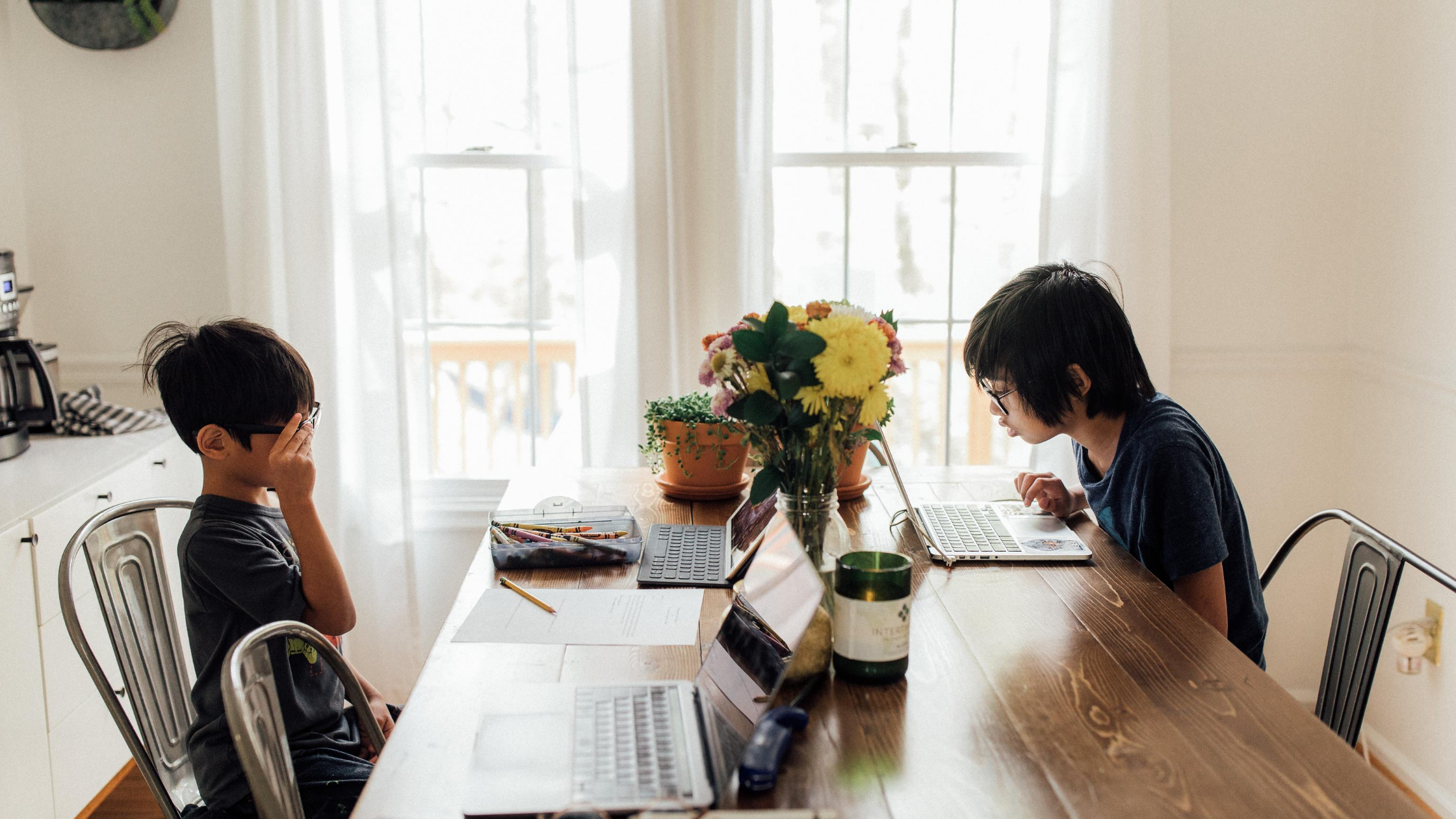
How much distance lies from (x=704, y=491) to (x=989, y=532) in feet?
1.73

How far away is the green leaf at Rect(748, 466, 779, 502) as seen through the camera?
133 cm

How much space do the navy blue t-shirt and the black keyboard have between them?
633 millimetres

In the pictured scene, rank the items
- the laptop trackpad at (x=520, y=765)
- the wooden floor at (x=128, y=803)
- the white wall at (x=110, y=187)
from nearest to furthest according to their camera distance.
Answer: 1. the laptop trackpad at (x=520, y=765)
2. the wooden floor at (x=128, y=803)
3. the white wall at (x=110, y=187)

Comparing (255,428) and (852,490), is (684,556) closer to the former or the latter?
(852,490)

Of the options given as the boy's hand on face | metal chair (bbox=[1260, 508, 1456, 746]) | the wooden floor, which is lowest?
the wooden floor

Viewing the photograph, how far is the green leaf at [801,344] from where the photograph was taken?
4.13ft

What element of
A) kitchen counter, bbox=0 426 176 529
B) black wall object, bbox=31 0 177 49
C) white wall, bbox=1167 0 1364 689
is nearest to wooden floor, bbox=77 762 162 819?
kitchen counter, bbox=0 426 176 529

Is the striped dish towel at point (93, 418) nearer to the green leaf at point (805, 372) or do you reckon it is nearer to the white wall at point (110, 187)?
the white wall at point (110, 187)

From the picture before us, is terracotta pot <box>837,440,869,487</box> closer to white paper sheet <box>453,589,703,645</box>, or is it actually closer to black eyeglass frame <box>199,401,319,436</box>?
white paper sheet <box>453,589,703,645</box>

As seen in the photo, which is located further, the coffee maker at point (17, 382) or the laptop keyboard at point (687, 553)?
the coffee maker at point (17, 382)

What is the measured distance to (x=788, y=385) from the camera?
49.6 inches

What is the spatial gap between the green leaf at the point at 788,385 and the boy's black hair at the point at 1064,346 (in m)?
0.62

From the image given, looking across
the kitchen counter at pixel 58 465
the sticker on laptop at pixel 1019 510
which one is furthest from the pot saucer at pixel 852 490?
the kitchen counter at pixel 58 465

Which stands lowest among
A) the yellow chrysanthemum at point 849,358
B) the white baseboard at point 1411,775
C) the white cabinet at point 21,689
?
the white baseboard at point 1411,775
